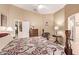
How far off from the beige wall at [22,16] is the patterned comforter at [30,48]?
198 mm

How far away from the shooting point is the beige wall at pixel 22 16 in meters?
2.02

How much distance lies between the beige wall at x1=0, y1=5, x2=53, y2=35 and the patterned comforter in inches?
7.8

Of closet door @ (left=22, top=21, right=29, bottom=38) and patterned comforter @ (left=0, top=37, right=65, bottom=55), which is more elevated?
closet door @ (left=22, top=21, right=29, bottom=38)

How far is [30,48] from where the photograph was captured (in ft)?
6.67

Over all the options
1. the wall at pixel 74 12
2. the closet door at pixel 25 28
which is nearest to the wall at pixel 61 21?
the wall at pixel 74 12

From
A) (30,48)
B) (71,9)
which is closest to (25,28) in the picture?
(30,48)

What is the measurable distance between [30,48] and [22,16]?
509 mm

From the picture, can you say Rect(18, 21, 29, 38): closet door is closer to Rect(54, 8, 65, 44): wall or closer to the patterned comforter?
the patterned comforter

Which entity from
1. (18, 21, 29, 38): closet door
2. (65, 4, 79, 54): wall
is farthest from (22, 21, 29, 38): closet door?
(65, 4, 79, 54): wall

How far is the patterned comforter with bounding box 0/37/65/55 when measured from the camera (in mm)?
2018

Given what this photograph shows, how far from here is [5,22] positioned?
79.3 inches
